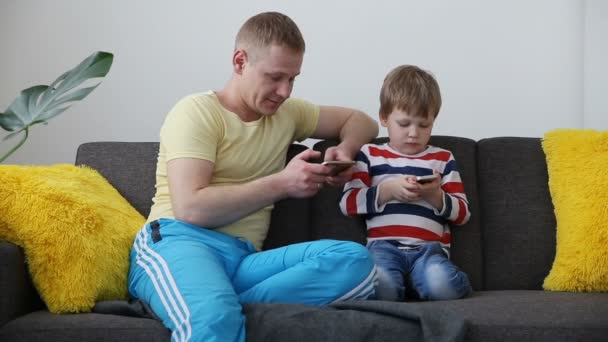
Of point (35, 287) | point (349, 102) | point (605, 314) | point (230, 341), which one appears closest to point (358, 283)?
point (230, 341)

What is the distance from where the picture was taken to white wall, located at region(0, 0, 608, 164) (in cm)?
313

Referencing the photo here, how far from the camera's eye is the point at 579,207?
8.02 ft

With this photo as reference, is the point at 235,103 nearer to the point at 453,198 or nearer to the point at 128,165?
the point at 128,165

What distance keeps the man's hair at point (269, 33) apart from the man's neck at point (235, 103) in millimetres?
129

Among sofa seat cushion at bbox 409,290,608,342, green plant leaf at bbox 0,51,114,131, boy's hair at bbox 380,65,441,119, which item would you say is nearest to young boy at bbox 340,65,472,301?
boy's hair at bbox 380,65,441,119

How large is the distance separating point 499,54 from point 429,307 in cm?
148

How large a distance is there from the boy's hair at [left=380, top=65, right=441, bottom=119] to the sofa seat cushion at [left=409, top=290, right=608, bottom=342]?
1.95 ft

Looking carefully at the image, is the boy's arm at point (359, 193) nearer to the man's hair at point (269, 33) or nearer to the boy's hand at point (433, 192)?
the boy's hand at point (433, 192)

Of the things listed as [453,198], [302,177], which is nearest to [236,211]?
[302,177]

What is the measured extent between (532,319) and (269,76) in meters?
0.92

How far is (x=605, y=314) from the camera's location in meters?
1.99

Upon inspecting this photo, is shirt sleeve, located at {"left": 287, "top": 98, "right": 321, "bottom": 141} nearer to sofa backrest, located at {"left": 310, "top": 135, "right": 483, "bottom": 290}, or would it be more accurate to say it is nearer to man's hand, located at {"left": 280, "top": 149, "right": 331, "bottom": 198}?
sofa backrest, located at {"left": 310, "top": 135, "right": 483, "bottom": 290}

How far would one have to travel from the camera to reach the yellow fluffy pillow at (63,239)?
2055 millimetres

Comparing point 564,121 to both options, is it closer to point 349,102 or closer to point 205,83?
point 349,102
